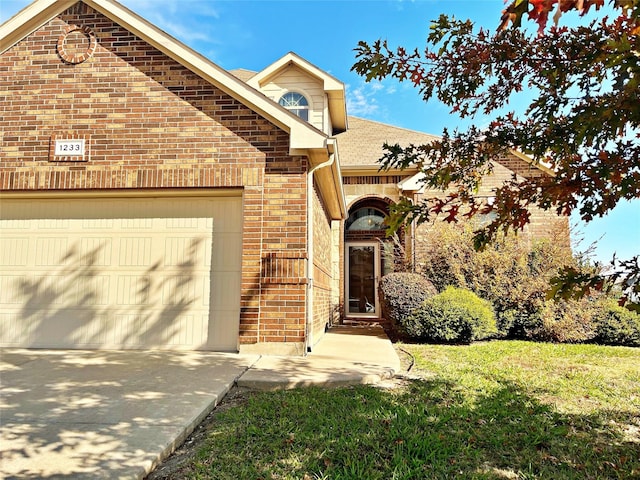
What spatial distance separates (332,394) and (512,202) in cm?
254

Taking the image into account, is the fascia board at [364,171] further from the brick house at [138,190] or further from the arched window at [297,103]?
the brick house at [138,190]

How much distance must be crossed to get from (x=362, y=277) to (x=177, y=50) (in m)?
9.47

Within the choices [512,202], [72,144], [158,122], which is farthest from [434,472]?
[72,144]

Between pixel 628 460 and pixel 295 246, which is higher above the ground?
pixel 295 246

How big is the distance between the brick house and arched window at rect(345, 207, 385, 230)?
Answer: 7803 mm

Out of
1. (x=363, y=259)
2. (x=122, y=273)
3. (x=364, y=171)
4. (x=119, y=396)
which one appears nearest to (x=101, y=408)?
(x=119, y=396)

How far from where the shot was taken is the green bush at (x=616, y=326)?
360 inches

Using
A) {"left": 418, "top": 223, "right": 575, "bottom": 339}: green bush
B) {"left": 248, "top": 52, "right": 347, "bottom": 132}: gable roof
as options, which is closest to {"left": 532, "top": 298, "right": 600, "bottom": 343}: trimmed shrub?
{"left": 418, "top": 223, "right": 575, "bottom": 339}: green bush

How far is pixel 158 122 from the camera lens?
648 cm

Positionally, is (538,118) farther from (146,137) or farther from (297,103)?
(297,103)

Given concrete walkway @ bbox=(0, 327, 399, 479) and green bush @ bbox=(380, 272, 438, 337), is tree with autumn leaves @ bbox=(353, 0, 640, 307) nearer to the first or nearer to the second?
concrete walkway @ bbox=(0, 327, 399, 479)

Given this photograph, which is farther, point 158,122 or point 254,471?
point 158,122

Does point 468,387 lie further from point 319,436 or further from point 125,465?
point 125,465

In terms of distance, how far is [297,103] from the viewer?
11.5 meters
